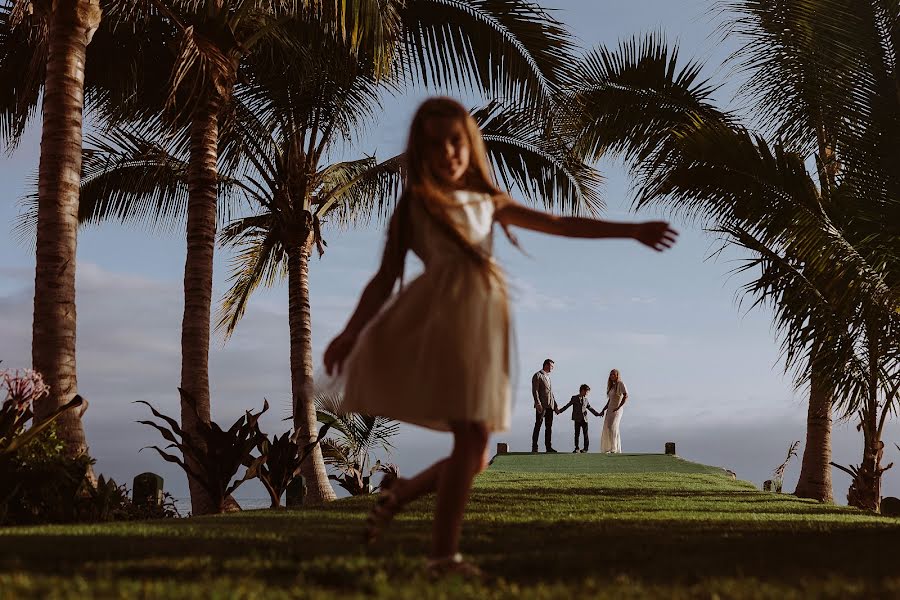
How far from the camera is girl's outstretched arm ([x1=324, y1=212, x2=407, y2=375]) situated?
3.43 metres

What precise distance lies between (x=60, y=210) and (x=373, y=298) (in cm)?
602

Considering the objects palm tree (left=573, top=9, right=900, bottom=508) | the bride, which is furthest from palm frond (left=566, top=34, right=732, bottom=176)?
the bride

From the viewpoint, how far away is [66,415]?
809cm

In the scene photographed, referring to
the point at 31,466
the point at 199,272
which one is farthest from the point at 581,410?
the point at 31,466

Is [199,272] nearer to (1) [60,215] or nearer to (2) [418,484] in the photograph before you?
(1) [60,215]

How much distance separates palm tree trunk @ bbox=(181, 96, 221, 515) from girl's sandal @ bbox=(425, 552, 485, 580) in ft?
25.4

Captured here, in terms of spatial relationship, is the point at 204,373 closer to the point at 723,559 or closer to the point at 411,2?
the point at 411,2

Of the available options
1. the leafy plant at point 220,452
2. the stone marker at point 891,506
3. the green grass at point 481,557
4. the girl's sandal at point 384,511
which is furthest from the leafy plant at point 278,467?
the stone marker at point 891,506

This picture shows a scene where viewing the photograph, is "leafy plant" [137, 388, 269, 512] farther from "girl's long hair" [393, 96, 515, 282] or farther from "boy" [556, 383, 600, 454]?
"boy" [556, 383, 600, 454]

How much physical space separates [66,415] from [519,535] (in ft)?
16.9

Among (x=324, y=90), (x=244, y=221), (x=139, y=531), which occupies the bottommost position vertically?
(x=139, y=531)

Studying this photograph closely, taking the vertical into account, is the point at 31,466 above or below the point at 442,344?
below

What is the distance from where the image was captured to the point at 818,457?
14.7m

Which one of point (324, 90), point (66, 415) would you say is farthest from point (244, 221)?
point (66, 415)
